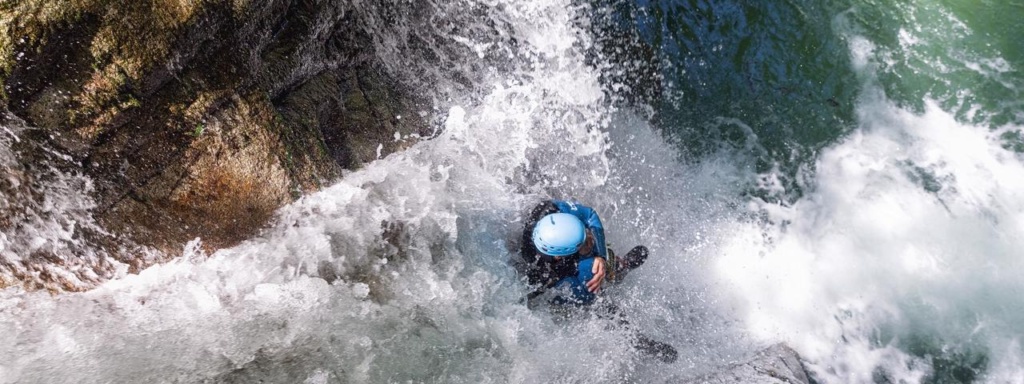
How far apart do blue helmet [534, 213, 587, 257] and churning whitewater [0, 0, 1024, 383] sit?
0.51 metres

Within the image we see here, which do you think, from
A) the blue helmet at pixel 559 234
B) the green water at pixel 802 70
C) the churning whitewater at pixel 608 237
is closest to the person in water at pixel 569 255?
the blue helmet at pixel 559 234

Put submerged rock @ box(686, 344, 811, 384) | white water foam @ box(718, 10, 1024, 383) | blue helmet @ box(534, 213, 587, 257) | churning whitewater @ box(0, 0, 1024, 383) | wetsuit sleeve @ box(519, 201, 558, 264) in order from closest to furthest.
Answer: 1. churning whitewater @ box(0, 0, 1024, 383)
2. blue helmet @ box(534, 213, 587, 257)
3. wetsuit sleeve @ box(519, 201, 558, 264)
4. submerged rock @ box(686, 344, 811, 384)
5. white water foam @ box(718, 10, 1024, 383)

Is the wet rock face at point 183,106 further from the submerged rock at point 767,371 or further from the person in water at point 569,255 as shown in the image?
the submerged rock at point 767,371

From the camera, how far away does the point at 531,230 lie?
4746mm

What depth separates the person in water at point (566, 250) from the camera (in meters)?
4.46

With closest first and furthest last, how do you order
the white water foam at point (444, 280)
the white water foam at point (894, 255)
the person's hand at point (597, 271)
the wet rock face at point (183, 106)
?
1. the wet rock face at point (183, 106)
2. the white water foam at point (444, 280)
3. the person's hand at point (597, 271)
4. the white water foam at point (894, 255)

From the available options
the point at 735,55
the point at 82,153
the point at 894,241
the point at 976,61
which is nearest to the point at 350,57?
the point at 82,153

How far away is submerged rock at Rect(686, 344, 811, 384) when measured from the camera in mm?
5051

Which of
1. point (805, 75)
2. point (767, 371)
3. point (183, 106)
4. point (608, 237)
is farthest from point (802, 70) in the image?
point (183, 106)

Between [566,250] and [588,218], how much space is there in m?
0.54

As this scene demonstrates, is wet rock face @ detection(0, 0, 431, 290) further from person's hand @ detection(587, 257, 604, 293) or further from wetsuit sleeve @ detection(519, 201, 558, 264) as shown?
person's hand @ detection(587, 257, 604, 293)

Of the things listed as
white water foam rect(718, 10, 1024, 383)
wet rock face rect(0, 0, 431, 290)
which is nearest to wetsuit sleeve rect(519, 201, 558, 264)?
wet rock face rect(0, 0, 431, 290)

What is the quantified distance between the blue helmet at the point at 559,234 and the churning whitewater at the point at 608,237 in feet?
1.67

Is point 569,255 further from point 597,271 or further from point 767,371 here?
point 767,371
